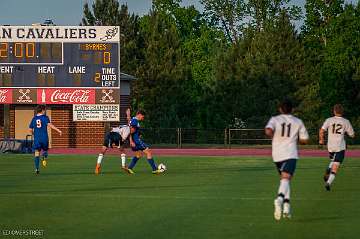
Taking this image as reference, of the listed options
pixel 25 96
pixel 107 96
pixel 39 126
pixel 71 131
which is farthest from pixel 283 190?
pixel 71 131

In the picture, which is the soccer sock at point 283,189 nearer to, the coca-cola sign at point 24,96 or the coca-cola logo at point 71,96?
the coca-cola logo at point 71,96

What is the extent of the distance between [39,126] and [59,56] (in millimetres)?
20301

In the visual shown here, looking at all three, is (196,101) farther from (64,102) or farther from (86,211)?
(86,211)

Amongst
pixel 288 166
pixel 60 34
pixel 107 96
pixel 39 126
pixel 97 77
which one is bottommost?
pixel 288 166

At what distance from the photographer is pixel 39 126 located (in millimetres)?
27125

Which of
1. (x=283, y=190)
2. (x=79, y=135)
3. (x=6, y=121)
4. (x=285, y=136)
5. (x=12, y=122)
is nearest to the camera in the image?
(x=283, y=190)

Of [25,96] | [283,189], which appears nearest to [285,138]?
[283,189]

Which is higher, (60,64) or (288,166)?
(60,64)

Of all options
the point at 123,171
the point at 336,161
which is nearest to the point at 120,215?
the point at 336,161

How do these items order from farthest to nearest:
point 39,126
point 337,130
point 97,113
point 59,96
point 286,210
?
1. point 97,113
2. point 59,96
3. point 39,126
4. point 337,130
5. point 286,210

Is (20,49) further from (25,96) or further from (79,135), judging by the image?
(79,135)

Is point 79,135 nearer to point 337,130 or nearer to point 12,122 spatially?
point 12,122

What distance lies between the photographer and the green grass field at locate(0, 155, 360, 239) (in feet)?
45.4

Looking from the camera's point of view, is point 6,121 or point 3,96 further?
point 6,121
